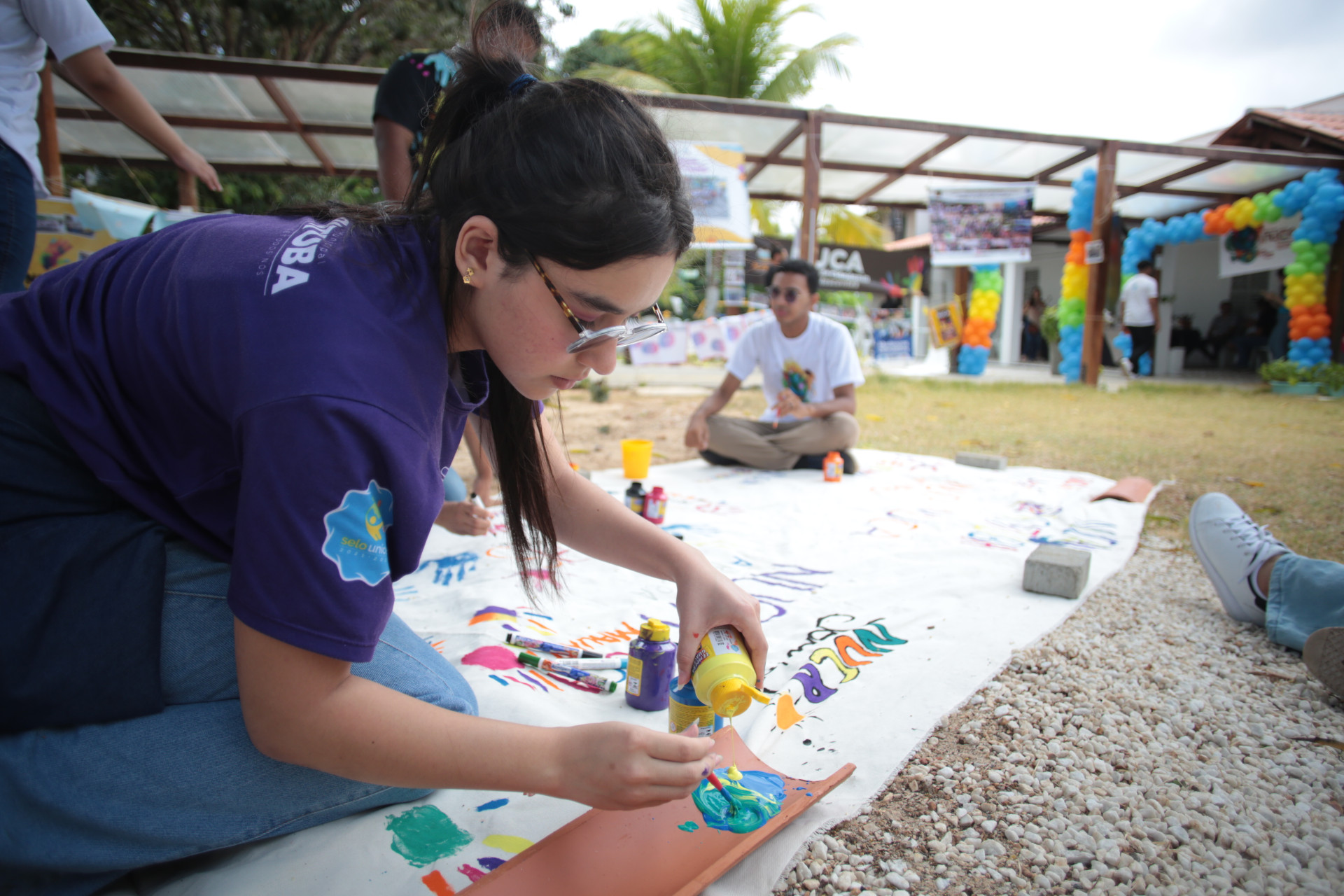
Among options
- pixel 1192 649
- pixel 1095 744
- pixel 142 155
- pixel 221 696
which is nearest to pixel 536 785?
pixel 221 696

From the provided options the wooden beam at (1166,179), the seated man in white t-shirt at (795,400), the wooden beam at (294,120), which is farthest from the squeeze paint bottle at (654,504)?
the wooden beam at (1166,179)

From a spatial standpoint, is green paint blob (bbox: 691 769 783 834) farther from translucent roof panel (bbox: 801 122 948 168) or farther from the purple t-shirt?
translucent roof panel (bbox: 801 122 948 168)

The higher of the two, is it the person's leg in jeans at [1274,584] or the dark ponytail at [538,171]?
the dark ponytail at [538,171]

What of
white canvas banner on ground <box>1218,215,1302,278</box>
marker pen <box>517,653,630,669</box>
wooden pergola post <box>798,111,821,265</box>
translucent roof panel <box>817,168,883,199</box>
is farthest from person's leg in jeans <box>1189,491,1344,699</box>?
white canvas banner on ground <box>1218,215,1302,278</box>

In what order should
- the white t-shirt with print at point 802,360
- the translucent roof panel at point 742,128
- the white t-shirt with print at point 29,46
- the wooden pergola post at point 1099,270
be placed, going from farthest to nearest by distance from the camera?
the wooden pergola post at point 1099,270
the translucent roof panel at point 742,128
the white t-shirt with print at point 802,360
the white t-shirt with print at point 29,46

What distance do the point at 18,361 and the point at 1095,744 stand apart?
212 centimetres

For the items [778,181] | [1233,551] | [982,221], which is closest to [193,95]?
[778,181]

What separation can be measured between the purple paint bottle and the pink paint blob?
35 centimetres

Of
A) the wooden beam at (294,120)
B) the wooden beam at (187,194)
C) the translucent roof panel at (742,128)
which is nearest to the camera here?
the wooden beam at (294,120)

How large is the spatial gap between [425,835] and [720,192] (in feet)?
23.8

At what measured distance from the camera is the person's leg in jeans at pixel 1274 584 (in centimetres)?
173

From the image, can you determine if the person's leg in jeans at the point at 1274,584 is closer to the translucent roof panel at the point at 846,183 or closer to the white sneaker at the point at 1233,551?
the white sneaker at the point at 1233,551

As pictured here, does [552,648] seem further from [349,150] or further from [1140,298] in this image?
[1140,298]

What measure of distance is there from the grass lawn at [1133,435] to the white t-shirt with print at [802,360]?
2.71ft
